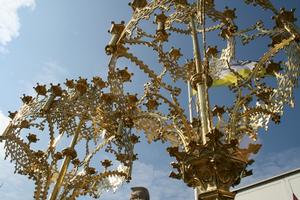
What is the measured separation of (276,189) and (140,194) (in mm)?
15748

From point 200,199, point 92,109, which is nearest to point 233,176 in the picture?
point 200,199

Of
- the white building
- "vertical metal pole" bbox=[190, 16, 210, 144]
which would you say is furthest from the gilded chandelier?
the white building

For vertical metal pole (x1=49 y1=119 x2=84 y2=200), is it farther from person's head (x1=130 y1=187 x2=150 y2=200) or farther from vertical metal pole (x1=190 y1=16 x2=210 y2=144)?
vertical metal pole (x1=190 y1=16 x2=210 y2=144)

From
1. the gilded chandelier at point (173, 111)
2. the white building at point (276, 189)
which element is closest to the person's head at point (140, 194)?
the gilded chandelier at point (173, 111)

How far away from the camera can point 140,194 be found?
5613 millimetres

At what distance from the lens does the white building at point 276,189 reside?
17703mm

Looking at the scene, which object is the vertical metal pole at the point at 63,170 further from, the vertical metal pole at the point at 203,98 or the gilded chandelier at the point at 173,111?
the vertical metal pole at the point at 203,98

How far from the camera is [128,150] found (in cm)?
499

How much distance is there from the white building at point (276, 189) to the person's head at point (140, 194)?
13670 millimetres

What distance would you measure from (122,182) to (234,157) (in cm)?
412

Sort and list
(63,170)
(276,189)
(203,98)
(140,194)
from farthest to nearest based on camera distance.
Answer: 1. (276,189)
2. (63,170)
3. (140,194)
4. (203,98)

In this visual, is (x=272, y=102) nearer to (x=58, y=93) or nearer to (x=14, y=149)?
(x=58, y=93)

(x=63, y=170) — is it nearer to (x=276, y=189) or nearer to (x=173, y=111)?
(x=173, y=111)

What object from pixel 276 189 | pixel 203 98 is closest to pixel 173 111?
pixel 203 98
